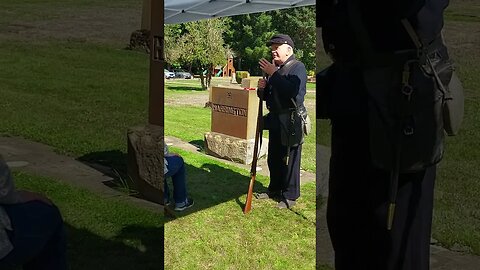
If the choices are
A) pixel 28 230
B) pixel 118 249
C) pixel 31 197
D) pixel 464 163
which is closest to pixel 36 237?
pixel 28 230

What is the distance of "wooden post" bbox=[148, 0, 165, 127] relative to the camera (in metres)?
1.91

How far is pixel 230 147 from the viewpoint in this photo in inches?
76.7

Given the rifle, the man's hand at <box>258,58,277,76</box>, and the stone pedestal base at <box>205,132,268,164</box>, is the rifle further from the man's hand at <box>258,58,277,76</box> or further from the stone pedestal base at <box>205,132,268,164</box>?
the man's hand at <box>258,58,277,76</box>

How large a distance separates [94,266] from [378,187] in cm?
145

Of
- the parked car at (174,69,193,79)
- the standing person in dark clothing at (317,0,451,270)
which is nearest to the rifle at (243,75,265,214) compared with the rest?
the parked car at (174,69,193,79)

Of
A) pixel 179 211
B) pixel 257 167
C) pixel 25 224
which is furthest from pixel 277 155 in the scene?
pixel 25 224

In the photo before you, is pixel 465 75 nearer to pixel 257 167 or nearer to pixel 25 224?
pixel 257 167

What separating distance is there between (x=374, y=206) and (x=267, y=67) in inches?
22.0

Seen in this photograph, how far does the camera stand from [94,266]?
2.44 meters

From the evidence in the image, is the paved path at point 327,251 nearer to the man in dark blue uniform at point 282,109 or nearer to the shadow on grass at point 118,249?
the man in dark blue uniform at point 282,109

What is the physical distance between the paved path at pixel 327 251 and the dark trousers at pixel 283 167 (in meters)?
0.08

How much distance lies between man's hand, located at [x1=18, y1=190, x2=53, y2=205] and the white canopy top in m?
0.73

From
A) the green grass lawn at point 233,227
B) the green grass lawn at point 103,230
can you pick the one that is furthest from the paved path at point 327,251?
the green grass lawn at point 103,230

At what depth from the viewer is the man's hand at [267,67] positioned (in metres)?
1.75
